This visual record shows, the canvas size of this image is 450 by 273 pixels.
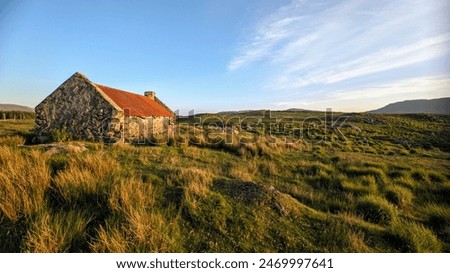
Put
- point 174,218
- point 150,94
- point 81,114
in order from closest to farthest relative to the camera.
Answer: point 174,218 < point 81,114 < point 150,94

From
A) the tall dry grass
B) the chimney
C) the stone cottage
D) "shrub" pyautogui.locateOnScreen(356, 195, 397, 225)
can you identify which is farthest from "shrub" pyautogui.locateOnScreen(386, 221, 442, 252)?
the chimney

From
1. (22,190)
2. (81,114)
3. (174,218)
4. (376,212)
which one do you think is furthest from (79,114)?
(376,212)

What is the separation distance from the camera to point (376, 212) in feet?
16.6

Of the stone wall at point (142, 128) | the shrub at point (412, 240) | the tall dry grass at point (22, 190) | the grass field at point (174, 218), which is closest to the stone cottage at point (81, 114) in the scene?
the stone wall at point (142, 128)

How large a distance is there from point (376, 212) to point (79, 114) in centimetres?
1202

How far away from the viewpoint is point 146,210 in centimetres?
355

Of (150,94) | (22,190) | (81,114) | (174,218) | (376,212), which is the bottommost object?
(376,212)

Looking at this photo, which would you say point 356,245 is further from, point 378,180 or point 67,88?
point 67,88

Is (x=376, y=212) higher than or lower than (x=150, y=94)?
lower

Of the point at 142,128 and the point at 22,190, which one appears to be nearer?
the point at 22,190

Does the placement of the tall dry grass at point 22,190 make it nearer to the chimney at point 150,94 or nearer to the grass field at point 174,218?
the grass field at point 174,218

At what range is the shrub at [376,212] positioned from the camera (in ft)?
15.8

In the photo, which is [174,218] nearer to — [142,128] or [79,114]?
[79,114]

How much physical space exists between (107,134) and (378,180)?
10988 millimetres
